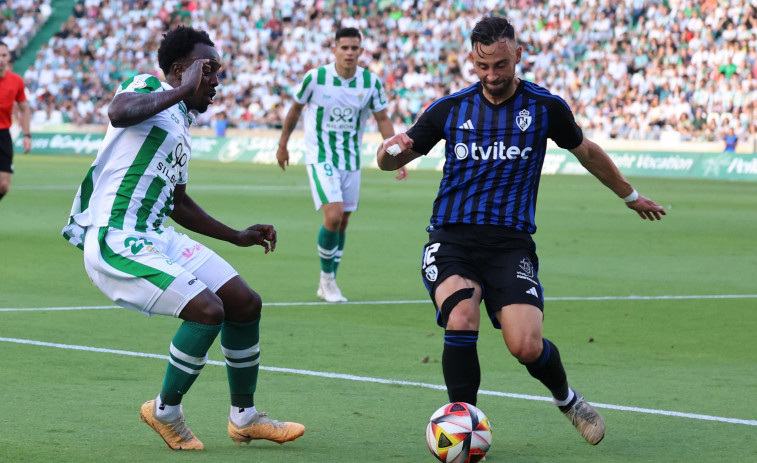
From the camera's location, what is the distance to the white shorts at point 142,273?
5.52 metres

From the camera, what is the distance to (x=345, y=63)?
12.0m

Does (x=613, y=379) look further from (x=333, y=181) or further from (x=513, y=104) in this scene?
(x=333, y=181)

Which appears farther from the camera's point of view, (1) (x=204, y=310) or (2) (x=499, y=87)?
(2) (x=499, y=87)

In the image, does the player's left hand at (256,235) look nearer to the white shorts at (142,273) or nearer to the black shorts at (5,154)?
the white shorts at (142,273)

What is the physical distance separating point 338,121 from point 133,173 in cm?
665

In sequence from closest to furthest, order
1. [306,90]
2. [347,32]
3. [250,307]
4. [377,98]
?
[250,307]
[347,32]
[306,90]
[377,98]

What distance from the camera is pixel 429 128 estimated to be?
611 cm

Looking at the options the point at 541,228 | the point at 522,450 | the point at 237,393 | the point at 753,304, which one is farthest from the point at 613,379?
the point at 541,228

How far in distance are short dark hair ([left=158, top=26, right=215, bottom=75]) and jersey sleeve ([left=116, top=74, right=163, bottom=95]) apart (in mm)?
167

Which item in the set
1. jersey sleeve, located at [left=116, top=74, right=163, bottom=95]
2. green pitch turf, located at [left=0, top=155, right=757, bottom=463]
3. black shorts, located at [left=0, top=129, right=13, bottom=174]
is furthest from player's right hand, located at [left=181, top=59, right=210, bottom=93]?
black shorts, located at [left=0, top=129, right=13, bottom=174]

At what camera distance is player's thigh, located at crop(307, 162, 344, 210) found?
11.9m

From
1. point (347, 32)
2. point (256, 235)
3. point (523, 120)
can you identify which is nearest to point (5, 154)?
point (347, 32)

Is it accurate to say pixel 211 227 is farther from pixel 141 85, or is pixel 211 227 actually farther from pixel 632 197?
pixel 632 197

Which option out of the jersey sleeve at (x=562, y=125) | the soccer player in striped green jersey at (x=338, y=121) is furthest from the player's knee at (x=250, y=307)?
the soccer player in striped green jersey at (x=338, y=121)
